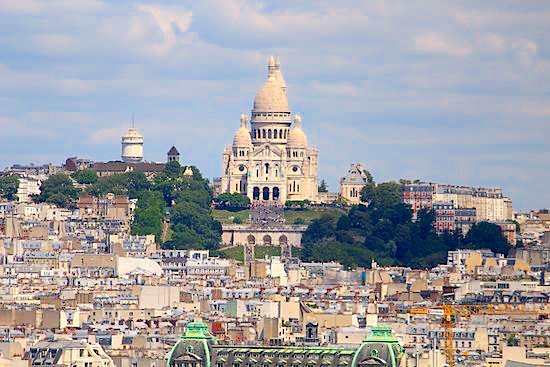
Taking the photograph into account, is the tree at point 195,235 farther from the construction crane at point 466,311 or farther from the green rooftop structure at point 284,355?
the green rooftop structure at point 284,355

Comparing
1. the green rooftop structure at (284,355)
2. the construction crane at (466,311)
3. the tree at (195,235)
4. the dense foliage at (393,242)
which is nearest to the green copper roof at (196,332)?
the green rooftop structure at (284,355)

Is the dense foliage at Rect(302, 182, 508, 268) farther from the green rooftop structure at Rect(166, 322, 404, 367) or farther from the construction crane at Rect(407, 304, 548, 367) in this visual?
the green rooftop structure at Rect(166, 322, 404, 367)

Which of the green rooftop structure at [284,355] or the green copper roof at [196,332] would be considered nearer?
the green rooftop structure at [284,355]

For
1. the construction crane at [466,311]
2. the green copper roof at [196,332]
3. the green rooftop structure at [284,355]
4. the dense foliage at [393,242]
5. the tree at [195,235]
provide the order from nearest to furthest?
1. the green rooftop structure at [284,355]
2. the green copper roof at [196,332]
3. the construction crane at [466,311]
4. the dense foliage at [393,242]
5. the tree at [195,235]

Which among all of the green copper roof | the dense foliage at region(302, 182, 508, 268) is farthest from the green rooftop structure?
the dense foliage at region(302, 182, 508, 268)

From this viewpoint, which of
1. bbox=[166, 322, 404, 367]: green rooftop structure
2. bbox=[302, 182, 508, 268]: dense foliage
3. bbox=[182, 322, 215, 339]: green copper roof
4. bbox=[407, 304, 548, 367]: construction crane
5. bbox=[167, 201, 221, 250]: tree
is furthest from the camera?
bbox=[167, 201, 221, 250]: tree

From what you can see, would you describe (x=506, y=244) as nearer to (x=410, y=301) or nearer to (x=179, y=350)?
(x=410, y=301)

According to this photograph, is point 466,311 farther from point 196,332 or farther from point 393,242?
point 393,242

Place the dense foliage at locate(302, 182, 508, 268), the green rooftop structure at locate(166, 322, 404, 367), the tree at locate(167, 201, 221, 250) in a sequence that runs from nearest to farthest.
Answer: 1. the green rooftop structure at locate(166, 322, 404, 367)
2. the dense foliage at locate(302, 182, 508, 268)
3. the tree at locate(167, 201, 221, 250)

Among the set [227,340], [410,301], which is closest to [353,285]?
[410,301]
